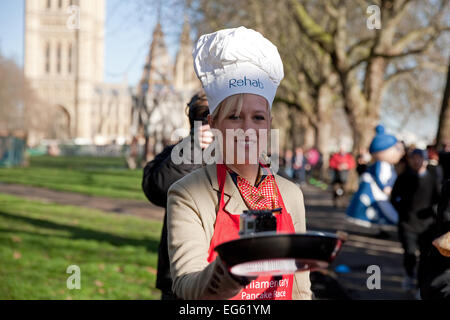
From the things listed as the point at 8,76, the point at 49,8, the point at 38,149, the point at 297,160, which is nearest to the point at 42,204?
the point at 297,160

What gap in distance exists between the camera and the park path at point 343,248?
265 inches

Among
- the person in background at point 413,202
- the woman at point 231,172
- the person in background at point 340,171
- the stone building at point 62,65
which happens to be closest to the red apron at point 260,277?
the woman at point 231,172

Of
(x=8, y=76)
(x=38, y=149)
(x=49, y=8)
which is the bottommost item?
(x=38, y=149)

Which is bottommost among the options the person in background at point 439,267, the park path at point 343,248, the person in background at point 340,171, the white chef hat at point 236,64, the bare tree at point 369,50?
the park path at point 343,248

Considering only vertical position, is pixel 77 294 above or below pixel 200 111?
below

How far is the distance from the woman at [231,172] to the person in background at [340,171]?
16.0 meters

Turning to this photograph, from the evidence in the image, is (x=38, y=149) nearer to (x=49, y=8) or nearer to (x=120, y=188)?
(x=49, y=8)

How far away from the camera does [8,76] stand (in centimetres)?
6806

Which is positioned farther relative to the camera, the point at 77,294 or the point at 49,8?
the point at 49,8

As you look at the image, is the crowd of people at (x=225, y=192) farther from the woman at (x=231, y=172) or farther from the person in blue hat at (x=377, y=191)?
the person in blue hat at (x=377, y=191)

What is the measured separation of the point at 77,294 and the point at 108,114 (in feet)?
447

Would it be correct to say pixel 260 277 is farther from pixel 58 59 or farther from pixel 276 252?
pixel 58 59

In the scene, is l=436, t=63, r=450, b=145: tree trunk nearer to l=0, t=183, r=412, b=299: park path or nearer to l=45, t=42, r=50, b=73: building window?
l=0, t=183, r=412, b=299: park path

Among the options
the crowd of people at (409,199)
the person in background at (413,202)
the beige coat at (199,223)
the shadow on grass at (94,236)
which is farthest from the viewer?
the shadow on grass at (94,236)
